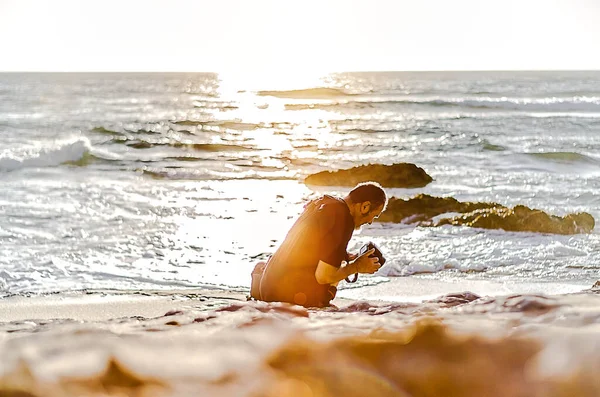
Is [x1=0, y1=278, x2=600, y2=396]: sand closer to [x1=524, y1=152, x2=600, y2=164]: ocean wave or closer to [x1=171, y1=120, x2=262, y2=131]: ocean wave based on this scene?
[x1=524, y1=152, x2=600, y2=164]: ocean wave

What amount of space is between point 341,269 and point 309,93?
50571mm

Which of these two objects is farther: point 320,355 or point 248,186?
point 248,186

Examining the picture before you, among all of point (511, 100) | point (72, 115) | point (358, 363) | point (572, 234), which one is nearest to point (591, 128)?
point (511, 100)

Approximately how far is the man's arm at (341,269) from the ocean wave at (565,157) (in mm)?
16051

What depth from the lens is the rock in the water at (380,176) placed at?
14.1 metres

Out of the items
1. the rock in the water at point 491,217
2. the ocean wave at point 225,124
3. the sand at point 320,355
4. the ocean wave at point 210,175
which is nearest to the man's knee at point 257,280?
the sand at point 320,355

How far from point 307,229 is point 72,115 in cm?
3288

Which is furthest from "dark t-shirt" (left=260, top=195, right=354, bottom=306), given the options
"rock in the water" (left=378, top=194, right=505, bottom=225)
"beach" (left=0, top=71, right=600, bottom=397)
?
"rock in the water" (left=378, top=194, right=505, bottom=225)

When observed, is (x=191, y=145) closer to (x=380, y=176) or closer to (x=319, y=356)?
(x=380, y=176)

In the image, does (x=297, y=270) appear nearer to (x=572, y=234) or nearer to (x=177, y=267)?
(x=177, y=267)

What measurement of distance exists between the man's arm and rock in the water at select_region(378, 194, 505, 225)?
6.22 metres

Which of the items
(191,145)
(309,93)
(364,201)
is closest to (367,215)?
(364,201)

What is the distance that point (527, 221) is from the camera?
30.3ft

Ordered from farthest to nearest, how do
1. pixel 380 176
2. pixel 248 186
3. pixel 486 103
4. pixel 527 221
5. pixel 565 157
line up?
1. pixel 486 103
2. pixel 565 157
3. pixel 248 186
4. pixel 380 176
5. pixel 527 221
